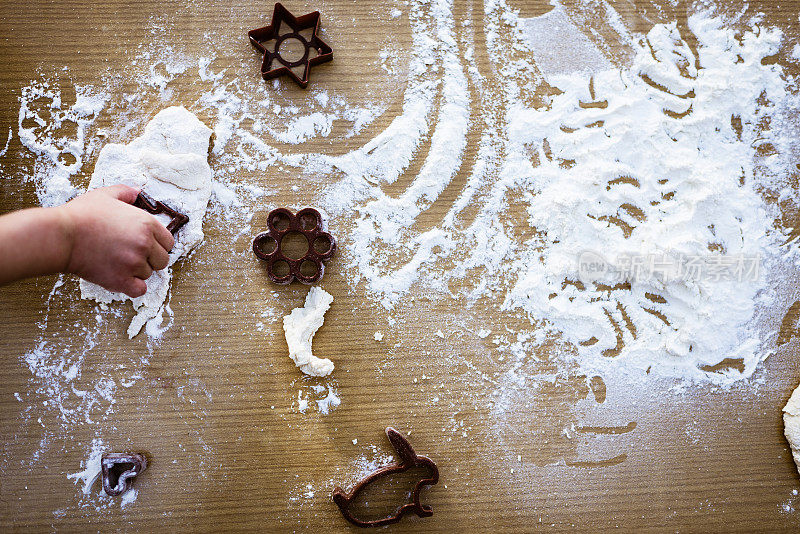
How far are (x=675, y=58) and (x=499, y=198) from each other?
440mm

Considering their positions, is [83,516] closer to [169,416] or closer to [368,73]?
[169,416]

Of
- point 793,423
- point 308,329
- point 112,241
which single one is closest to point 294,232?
point 308,329

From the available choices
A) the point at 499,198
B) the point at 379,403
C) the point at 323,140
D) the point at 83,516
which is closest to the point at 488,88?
the point at 499,198

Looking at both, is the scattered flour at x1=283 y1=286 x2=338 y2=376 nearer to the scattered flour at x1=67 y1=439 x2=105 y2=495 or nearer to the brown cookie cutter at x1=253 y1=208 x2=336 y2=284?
the brown cookie cutter at x1=253 y1=208 x2=336 y2=284

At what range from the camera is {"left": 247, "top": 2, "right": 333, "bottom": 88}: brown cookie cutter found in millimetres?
906

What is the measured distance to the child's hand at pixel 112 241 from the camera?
30.8 inches

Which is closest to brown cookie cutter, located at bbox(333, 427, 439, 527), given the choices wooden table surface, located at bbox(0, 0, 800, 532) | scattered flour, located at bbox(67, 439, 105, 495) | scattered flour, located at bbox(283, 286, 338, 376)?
wooden table surface, located at bbox(0, 0, 800, 532)

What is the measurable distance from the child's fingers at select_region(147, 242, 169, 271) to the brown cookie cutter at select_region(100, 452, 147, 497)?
0.32m

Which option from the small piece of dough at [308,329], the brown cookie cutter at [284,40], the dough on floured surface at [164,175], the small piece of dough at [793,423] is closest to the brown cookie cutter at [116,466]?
the dough on floured surface at [164,175]

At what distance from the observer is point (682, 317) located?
0.93 m

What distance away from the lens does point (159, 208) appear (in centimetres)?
87

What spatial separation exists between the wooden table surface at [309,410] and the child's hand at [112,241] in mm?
81

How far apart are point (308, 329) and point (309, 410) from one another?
0.48 feet

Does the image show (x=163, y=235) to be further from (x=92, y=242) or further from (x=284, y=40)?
(x=284, y=40)
